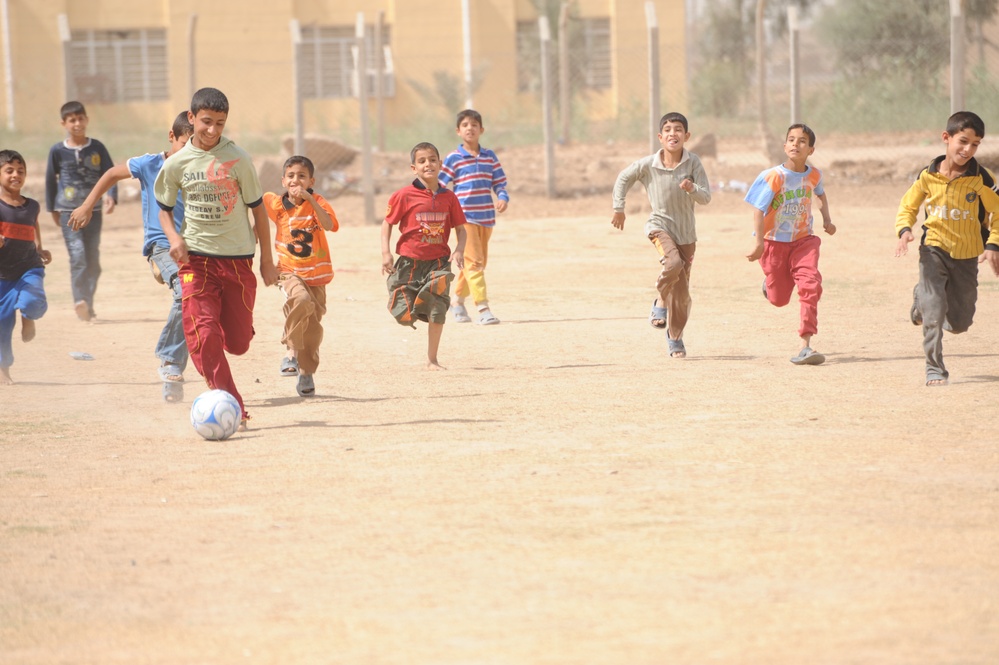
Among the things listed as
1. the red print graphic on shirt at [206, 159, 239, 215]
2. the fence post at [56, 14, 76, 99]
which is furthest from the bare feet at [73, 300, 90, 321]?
the fence post at [56, 14, 76, 99]

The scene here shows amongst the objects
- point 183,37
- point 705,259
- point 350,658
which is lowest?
point 350,658

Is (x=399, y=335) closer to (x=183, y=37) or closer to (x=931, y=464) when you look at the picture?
(x=931, y=464)

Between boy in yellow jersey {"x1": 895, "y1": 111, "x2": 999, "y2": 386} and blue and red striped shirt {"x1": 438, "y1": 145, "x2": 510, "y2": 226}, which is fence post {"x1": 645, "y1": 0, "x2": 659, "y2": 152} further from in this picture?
boy in yellow jersey {"x1": 895, "y1": 111, "x2": 999, "y2": 386}

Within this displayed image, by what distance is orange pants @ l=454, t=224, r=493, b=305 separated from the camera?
11.4m

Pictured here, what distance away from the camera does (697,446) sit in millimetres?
6473

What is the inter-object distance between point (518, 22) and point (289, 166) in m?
29.0

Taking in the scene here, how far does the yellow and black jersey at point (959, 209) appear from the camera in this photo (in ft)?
26.2

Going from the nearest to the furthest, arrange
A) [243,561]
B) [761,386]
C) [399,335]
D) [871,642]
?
[871,642] < [243,561] < [761,386] < [399,335]

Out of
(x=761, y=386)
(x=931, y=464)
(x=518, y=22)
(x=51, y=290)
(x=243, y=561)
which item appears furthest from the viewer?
(x=518, y=22)

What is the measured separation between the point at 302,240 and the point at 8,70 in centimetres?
2265

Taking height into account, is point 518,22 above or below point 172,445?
above

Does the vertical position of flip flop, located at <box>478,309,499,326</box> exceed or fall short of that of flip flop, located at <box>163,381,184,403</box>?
it exceeds it

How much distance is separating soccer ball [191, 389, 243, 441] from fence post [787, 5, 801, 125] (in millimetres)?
13455

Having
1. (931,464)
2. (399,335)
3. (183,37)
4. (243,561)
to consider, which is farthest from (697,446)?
(183,37)
